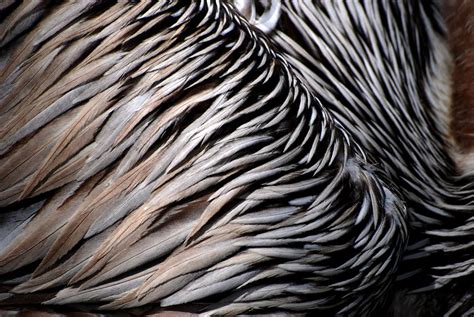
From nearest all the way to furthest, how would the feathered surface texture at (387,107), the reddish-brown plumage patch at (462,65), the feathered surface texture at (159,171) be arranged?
the feathered surface texture at (159,171) → the feathered surface texture at (387,107) → the reddish-brown plumage patch at (462,65)

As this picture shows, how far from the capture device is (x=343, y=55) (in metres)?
1.21

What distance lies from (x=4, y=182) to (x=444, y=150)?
759 mm

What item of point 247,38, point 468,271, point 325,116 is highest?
point 247,38

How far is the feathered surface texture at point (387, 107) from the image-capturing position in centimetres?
116

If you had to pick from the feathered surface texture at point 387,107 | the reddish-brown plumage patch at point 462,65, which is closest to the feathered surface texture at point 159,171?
the feathered surface texture at point 387,107

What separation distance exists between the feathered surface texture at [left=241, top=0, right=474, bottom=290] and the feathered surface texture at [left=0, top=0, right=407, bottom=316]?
20cm

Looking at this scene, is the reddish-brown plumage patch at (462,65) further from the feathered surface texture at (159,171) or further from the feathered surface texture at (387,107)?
the feathered surface texture at (159,171)

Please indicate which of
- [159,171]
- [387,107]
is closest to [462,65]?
[387,107]

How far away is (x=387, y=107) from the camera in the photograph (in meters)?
1.21

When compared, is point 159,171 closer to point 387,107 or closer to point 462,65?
point 387,107

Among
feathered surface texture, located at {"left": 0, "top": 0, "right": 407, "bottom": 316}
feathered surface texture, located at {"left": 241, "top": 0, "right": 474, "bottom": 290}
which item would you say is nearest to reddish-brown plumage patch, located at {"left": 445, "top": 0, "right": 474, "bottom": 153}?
feathered surface texture, located at {"left": 241, "top": 0, "right": 474, "bottom": 290}

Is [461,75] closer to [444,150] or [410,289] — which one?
[444,150]

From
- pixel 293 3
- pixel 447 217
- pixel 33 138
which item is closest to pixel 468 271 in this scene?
pixel 447 217

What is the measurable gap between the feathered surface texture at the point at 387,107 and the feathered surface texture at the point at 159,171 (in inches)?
7.8
